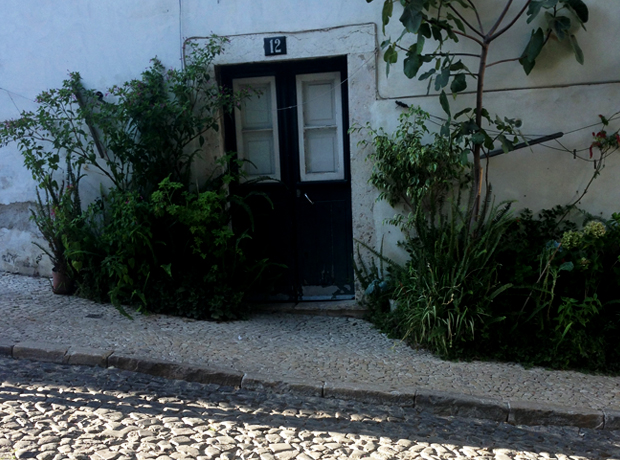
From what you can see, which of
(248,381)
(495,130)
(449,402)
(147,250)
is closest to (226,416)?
(248,381)

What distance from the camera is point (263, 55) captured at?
5.79 meters

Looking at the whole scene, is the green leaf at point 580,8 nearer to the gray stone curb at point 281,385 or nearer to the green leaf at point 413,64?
the green leaf at point 413,64

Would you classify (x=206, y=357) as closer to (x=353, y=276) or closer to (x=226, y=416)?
(x=226, y=416)

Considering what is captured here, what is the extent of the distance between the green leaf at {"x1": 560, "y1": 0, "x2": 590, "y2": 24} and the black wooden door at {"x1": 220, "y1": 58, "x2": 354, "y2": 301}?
221 centimetres

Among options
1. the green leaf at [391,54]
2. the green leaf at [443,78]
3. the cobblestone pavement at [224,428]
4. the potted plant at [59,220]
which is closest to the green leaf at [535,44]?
the green leaf at [443,78]

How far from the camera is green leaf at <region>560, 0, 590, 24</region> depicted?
484 cm

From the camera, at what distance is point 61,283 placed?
5.93m

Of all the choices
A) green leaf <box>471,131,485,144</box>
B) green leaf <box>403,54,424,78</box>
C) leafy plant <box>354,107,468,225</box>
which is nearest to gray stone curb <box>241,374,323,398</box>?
leafy plant <box>354,107,468,225</box>

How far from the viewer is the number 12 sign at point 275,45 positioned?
226 inches

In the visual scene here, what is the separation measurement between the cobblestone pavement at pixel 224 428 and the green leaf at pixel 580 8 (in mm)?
3440

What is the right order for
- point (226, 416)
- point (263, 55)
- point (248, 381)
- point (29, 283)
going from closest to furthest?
point (226, 416), point (248, 381), point (263, 55), point (29, 283)

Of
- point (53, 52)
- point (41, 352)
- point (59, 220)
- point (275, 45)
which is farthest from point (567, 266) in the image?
point (53, 52)

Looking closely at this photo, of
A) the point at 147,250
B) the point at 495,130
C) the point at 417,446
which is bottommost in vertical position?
the point at 417,446

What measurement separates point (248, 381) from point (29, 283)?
3494 mm
